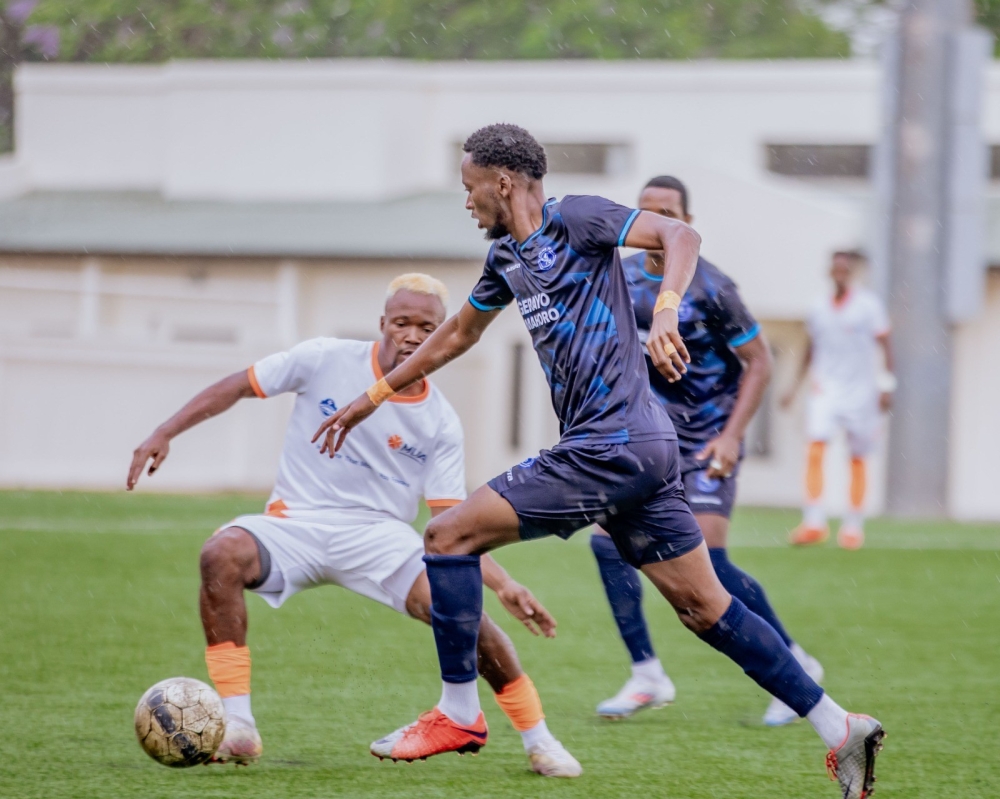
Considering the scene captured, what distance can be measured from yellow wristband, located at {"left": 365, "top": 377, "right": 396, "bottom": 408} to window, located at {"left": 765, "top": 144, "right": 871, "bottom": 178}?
19.1 m

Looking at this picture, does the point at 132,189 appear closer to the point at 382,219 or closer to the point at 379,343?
the point at 382,219

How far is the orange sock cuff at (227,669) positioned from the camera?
5418 mm

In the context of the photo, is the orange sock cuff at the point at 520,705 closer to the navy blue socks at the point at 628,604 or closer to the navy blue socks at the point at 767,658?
the navy blue socks at the point at 767,658

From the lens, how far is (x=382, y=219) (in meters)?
23.1

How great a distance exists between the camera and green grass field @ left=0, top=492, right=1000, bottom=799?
520 centimetres

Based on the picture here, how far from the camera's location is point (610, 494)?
473 cm

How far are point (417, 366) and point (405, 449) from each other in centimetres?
71

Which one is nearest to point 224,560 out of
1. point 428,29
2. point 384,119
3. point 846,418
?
point 846,418

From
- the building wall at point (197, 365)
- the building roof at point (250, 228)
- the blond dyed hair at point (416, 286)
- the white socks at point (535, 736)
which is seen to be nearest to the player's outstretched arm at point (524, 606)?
the white socks at point (535, 736)

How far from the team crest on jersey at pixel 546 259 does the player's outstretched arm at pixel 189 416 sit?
1.39 meters

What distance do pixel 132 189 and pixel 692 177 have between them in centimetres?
1009

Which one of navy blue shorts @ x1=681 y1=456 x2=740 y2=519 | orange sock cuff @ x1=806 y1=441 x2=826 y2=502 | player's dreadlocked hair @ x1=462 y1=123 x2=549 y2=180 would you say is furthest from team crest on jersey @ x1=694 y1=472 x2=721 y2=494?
orange sock cuff @ x1=806 y1=441 x2=826 y2=502

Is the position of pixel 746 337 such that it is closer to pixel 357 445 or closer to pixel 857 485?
pixel 357 445

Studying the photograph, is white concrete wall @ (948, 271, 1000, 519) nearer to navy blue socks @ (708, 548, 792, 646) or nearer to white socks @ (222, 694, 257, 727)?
navy blue socks @ (708, 548, 792, 646)
